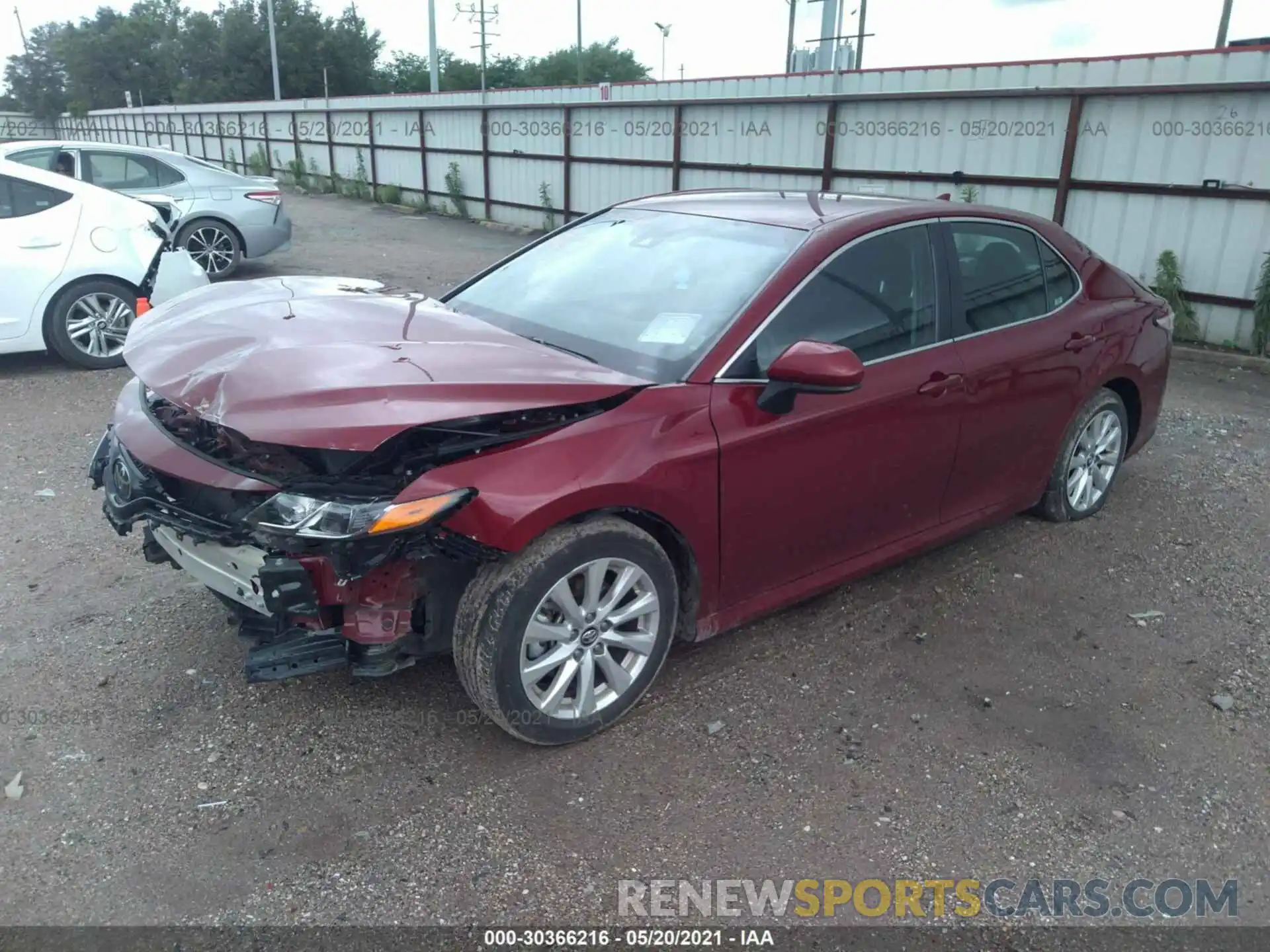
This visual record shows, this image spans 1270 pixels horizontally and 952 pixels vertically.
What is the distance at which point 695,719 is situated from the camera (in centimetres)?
340

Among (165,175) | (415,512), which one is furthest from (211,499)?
(165,175)

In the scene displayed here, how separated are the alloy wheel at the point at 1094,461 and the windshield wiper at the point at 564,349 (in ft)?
8.79

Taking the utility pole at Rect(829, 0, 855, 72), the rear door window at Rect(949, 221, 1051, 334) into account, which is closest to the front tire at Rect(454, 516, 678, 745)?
the rear door window at Rect(949, 221, 1051, 334)

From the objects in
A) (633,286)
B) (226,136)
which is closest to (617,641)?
(633,286)

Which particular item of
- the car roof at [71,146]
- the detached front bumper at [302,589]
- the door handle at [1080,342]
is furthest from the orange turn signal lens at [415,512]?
the car roof at [71,146]

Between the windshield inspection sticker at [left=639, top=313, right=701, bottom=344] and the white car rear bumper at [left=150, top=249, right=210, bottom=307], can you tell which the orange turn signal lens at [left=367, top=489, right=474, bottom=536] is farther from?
the white car rear bumper at [left=150, top=249, right=210, bottom=307]

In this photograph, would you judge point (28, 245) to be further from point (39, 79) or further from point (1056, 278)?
point (39, 79)

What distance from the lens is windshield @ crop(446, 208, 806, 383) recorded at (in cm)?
343

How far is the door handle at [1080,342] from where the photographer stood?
449 cm

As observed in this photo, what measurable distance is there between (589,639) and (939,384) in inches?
69.2

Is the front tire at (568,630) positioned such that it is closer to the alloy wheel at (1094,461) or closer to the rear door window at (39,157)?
the alloy wheel at (1094,461)

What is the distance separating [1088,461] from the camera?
5000 millimetres

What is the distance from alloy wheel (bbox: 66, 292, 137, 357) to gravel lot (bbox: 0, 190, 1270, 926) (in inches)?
134

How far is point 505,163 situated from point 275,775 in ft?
54.5
